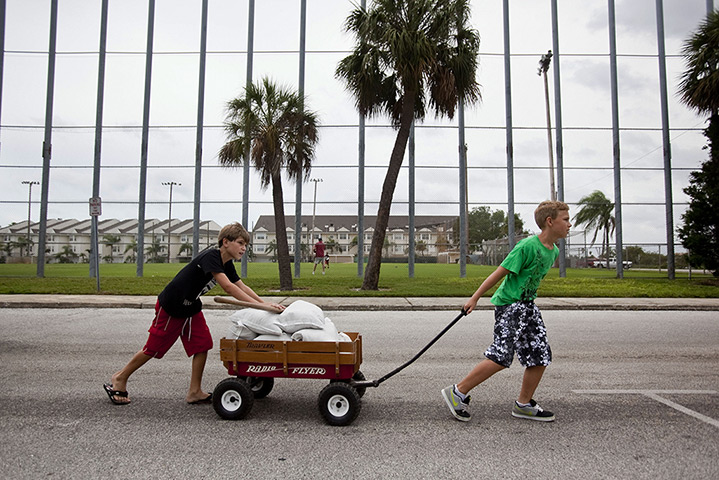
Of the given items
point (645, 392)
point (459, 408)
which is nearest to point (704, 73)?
point (645, 392)

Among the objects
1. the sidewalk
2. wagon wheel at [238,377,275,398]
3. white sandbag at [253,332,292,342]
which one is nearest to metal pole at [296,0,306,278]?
the sidewalk

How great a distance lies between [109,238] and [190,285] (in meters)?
25.5

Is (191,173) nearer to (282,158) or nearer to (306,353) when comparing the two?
(282,158)

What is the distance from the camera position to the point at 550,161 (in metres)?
26.3

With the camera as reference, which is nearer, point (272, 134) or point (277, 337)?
point (277, 337)

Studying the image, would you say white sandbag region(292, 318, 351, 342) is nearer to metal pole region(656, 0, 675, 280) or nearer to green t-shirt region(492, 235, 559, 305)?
green t-shirt region(492, 235, 559, 305)

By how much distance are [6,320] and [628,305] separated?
13123mm

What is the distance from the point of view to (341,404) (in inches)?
156

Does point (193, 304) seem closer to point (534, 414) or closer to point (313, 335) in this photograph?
point (313, 335)

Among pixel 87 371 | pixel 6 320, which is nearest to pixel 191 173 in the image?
pixel 6 320

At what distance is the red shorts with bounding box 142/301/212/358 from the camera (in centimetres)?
431

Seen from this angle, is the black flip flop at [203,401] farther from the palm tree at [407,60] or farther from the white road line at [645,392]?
the palm tree at [407,60]

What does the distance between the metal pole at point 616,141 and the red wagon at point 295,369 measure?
2143 centimetres

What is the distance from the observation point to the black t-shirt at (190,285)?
420 cm
